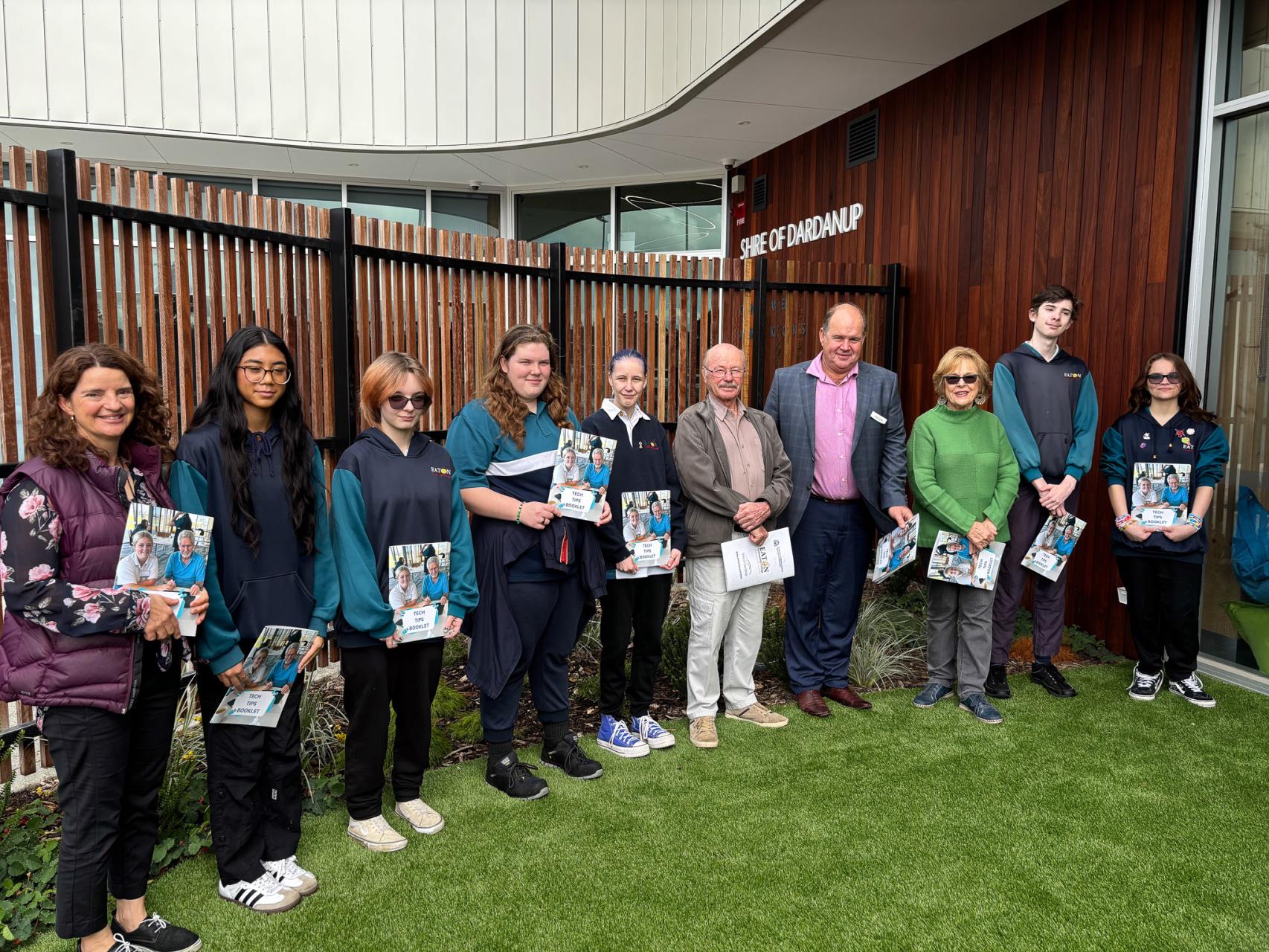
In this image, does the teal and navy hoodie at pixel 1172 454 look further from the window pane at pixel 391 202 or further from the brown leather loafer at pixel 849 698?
the window pane at pixel 391 202

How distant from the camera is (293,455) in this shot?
264cm

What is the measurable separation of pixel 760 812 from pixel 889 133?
6.00 metres

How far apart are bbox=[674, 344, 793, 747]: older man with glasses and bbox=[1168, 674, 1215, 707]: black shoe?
84.1 inches

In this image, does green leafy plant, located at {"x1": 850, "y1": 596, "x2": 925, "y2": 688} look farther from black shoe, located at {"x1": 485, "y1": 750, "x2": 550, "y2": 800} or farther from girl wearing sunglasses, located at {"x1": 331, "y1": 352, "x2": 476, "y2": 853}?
girl wearing sunglasses, located at {"x1": 331, "y1": 352, "x2": 476, "y2": 853}

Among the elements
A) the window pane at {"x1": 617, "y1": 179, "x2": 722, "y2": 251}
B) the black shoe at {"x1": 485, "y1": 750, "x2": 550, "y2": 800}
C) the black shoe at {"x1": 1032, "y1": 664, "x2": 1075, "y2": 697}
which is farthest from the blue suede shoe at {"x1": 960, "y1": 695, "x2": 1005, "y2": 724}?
the window pane at {"x1": 617, "y1": 179, "x2": 722, "y2": 251}

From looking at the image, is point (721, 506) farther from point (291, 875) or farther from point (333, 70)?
point (333, 70)

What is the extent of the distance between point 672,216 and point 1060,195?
5697 mm

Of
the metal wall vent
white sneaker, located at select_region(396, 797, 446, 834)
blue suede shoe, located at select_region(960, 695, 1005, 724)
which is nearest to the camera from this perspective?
white sneaker, located at select_region(396, 797, 446, 834)

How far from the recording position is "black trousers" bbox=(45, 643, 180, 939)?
2207 mm

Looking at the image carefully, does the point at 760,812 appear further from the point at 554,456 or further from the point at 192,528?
the point at 192,528

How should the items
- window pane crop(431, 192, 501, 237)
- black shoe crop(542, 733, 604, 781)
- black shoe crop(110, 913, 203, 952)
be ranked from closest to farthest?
A: 1. black shoe crop(110, 913, 203, 952)
2. black shoe crop(542, 733, 604, 781)
3. window pane crop(431, 192, 501, 237)

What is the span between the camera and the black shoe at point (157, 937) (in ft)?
7.91

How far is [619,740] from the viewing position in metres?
3.78

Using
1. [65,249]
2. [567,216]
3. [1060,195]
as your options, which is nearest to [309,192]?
[567,216]
